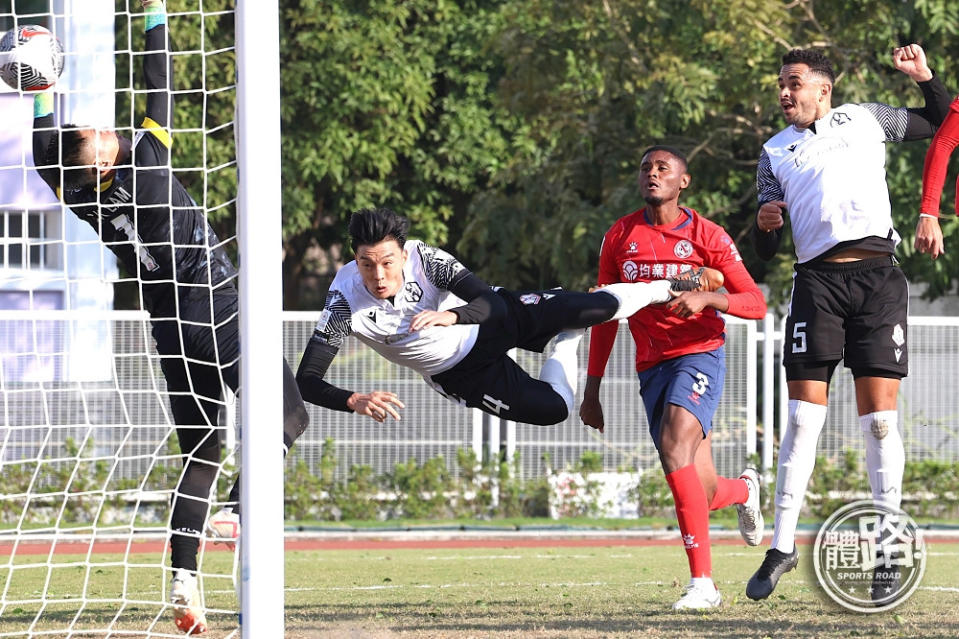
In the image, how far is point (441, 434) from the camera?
49.9 feet

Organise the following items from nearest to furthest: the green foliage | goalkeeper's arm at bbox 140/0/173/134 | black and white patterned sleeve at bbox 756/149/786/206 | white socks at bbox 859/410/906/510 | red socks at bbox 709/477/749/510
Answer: goalkeeper's arm at bbox 140/0/173/134, white socks at bbox 859/410/906/510, black and white patterned sleeve at bbox 756/149/786/206, red socks at bbox 709/477/749/510, the green foliage

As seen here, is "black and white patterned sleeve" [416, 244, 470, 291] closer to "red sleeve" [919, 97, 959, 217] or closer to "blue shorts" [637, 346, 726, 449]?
"blue shorts" [637, 346, 726, 449]

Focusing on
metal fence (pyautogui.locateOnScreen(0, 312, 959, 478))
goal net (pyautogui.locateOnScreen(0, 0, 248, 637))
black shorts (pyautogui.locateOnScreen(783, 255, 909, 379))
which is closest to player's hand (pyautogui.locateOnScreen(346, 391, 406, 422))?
goal net (pyautogui.locateOnScreen(0, 0, 248, 637))

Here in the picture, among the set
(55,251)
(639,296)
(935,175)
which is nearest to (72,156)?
(639,296)

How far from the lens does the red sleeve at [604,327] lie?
7.36 metres

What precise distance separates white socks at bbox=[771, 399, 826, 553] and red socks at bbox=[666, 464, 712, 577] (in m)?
0.36

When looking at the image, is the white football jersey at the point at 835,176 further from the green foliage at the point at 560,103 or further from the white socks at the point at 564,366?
the green foliage at the point at 560,103

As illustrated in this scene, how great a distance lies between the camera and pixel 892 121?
6.71 metres

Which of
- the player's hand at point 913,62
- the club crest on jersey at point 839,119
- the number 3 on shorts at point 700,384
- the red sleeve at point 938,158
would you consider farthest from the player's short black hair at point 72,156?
the red sleeve at point 938,158

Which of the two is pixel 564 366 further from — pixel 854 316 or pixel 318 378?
pixel 854 316

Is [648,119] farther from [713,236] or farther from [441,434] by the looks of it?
[713,236]

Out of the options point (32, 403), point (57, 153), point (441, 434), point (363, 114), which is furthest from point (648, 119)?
point (57, 153)

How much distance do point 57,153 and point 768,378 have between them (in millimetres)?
10580

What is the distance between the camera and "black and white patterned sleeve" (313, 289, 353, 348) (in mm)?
6727
